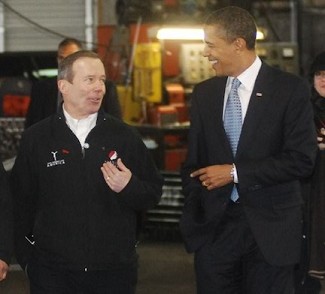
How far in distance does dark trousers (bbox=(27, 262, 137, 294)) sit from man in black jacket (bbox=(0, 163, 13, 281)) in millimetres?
270

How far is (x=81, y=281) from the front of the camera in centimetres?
588

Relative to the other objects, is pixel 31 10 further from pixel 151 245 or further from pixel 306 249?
pixel 306 249

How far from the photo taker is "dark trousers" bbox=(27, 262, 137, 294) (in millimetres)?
5875

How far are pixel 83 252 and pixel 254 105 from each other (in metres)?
1.24

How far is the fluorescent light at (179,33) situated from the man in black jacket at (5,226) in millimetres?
11016

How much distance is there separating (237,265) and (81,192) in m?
0.97

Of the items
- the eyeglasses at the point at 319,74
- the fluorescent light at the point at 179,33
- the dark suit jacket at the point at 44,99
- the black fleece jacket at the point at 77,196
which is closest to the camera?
the black fleece jacket at the point at 77,196

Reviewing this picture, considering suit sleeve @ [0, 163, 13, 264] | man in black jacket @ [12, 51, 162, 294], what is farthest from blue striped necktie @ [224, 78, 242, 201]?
suit sleeve @ [0, 163, 13, 264]

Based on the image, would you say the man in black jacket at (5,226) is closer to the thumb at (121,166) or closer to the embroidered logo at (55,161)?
the embroidered logo at (55,161)

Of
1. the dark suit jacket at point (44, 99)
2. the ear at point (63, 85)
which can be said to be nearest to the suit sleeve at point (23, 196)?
the ear at point (63, 85)

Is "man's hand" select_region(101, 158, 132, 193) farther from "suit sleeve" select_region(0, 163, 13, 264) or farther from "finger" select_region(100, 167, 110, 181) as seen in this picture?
"suit sleeve" select_region(0, 163, 13, 264)

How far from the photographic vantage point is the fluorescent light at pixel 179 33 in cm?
1664

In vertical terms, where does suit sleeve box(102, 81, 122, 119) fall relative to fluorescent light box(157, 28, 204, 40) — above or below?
below

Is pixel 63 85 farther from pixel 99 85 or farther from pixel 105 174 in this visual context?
pixel 105 174
